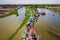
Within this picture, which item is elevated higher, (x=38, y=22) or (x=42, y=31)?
(x=38, y=22)

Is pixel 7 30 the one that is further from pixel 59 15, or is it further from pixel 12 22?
pixel 59 15

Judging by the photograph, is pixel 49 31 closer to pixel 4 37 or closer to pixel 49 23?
pixel 49 23

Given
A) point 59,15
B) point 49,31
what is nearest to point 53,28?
point 49,31

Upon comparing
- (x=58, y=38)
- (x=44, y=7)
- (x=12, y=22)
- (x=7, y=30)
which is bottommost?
(x=58, y=38)

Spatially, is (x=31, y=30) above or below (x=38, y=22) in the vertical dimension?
below

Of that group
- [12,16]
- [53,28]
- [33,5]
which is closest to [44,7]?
[33,5]

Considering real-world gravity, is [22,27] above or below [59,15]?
below
